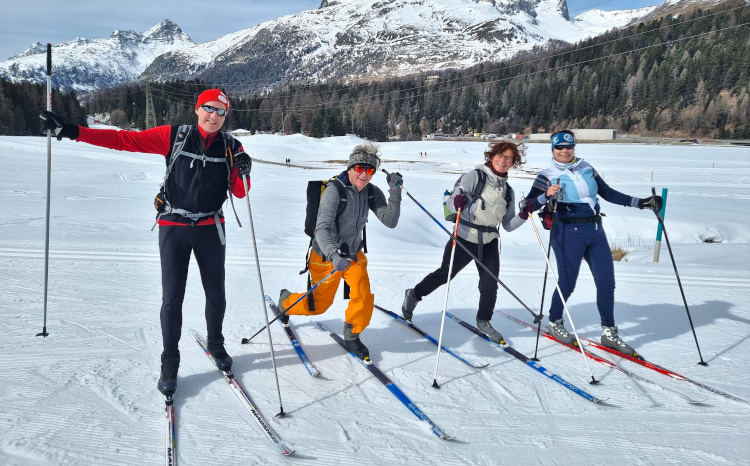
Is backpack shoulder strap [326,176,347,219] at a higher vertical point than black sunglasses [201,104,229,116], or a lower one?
lower

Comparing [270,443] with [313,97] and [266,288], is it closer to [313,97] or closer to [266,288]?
[266,288]

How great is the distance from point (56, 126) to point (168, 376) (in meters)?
1.88

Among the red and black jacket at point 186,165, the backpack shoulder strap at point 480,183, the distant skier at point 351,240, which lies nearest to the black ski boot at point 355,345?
the distant skier at point 351,240

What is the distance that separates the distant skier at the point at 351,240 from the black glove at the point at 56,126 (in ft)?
5.86

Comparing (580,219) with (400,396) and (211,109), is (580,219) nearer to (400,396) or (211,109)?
(400,396)

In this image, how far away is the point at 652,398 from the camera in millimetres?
3453

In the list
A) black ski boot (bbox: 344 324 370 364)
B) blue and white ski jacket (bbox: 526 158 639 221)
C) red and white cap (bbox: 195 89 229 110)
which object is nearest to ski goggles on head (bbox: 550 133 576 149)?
blue and white ski jacket (bbox: 526 158 639 221)

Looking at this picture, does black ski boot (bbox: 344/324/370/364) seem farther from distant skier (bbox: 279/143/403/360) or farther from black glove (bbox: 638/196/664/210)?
black glove (bbox: 638/196/664/210)

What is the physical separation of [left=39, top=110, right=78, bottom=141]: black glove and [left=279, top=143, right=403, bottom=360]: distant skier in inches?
70.3

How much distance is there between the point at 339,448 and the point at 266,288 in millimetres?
3483

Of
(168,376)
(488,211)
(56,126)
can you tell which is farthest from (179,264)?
(488,211)

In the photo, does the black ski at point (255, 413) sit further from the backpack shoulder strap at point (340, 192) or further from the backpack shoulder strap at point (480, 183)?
the backpack shoulder strap at point (480, 183)

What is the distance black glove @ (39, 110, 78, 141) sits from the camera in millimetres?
3076

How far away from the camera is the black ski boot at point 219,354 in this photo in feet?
11.8
